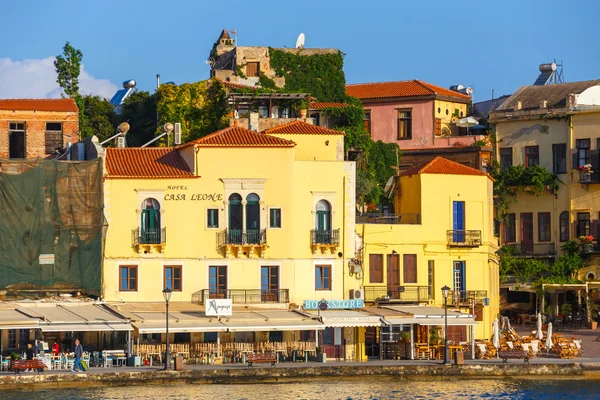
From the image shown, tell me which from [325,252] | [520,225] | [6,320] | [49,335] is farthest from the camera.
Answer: [520,225]

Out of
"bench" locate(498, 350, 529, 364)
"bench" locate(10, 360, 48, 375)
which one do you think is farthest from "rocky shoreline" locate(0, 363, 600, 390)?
"bench" locate(498, 350, 529, 364)

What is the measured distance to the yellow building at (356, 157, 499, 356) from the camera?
206 feet

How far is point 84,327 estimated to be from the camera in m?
54.6

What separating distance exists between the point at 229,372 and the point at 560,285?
76.1ft

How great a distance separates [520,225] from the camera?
7731cm

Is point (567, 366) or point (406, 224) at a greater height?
point (406, 224)

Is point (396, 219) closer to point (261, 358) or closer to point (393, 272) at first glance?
point (393, 272)

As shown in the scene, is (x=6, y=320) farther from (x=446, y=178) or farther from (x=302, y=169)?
(x=446, y=178)

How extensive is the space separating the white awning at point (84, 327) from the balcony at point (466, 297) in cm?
1445

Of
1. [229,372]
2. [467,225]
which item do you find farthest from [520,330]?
[229,372]

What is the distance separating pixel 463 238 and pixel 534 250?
13465 mm

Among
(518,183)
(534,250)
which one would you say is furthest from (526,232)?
(518,183)

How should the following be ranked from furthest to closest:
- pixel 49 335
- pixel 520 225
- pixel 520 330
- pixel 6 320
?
pixel 520 225, pixel 520 330, pixel 49 335, pixel 6 320

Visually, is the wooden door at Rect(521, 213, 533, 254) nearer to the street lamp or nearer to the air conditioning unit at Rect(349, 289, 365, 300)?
the air conditioning unit at Rect(349, 289, 365, 300)
